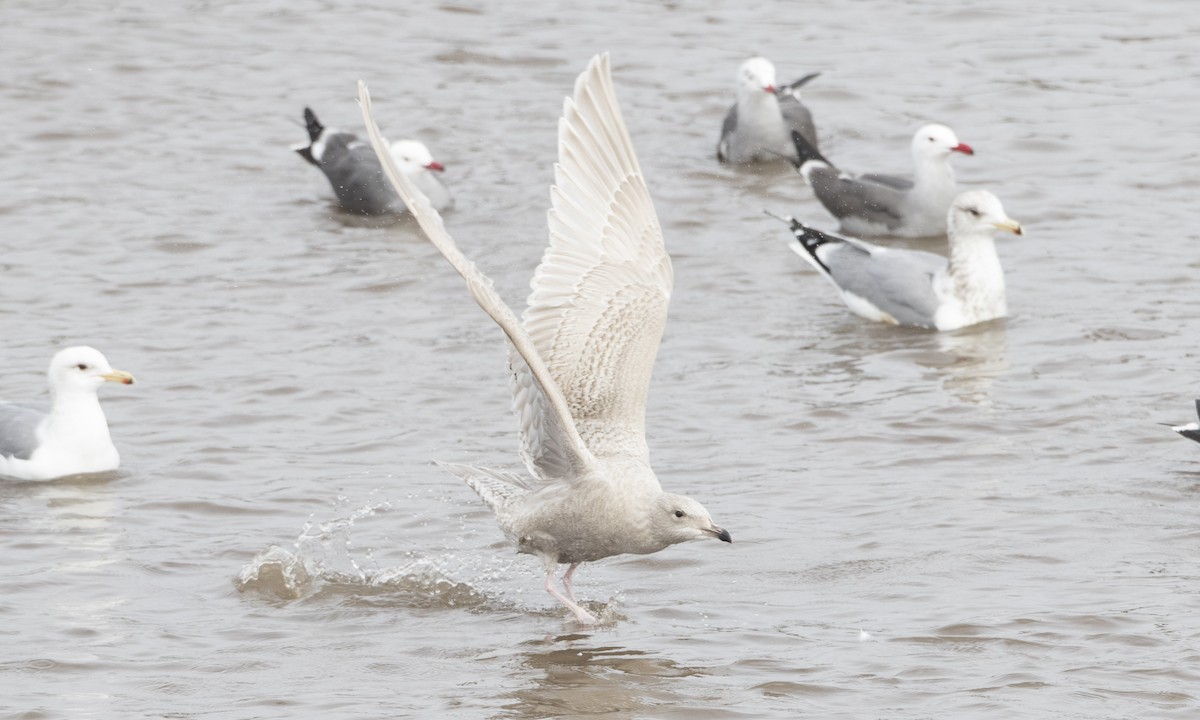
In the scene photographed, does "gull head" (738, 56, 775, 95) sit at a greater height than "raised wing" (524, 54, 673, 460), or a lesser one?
lesser

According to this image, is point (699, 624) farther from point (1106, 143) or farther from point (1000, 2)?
point (1000, 2)

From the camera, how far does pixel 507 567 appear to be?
25.2 ft

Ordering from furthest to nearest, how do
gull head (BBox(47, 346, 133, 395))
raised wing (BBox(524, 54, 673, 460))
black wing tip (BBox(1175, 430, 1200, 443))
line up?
gull head (BBox(47, 346, 133, 395))
black wing tip (BBox(1175, 430, 1200, 443))
raised wing (BBox(524, 54, 673, 460))

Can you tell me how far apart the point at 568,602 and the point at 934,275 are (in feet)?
15.6

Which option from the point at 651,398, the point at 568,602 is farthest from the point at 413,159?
the point at 568,602

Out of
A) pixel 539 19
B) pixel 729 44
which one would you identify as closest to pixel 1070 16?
pixel 729 44

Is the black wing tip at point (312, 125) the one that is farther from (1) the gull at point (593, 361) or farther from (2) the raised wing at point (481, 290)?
(2) the raised wing at point (481, 290)

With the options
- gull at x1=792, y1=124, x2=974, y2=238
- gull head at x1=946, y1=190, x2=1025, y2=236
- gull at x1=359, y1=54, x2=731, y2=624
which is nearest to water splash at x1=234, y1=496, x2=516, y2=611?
gull at x1=359, y1=54, x2=731, y2=624

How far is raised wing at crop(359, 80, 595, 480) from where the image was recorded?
5734 mm

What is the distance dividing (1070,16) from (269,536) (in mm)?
11367

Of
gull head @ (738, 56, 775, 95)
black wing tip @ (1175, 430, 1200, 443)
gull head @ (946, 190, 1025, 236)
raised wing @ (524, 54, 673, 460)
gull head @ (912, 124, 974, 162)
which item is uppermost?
raised wing @ (524, 54, 673, 460)

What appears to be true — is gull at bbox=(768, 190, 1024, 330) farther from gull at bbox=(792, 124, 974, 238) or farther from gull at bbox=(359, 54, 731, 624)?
gull at bbox=(359, 54, 731, 624)

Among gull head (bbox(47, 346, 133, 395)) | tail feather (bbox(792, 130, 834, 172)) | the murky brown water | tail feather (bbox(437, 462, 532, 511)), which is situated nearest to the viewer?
the murky brown water

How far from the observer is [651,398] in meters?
9.53
